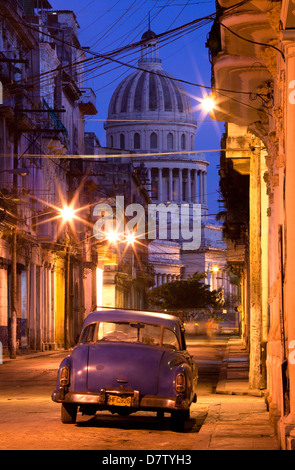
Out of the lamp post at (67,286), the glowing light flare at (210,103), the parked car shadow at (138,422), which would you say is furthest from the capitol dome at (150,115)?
the parked car shadow at (138,422)

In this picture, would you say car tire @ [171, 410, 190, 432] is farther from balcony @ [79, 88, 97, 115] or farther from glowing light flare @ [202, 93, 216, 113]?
balcony @ [79, 88, 97, 115]

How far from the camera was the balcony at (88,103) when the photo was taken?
73938 millimetres

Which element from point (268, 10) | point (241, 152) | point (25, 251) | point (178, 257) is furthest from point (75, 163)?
point (178, 257)

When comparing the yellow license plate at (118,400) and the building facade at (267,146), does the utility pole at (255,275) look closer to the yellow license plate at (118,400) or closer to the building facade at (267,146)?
the building facade at (267,146)

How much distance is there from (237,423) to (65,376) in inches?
100.0

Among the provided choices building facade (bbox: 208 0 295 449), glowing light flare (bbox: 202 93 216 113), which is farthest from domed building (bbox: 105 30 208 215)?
glowing light flare (bbox: 202 93 216 113)

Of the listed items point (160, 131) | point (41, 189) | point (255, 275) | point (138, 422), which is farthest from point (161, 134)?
point (138, 422)

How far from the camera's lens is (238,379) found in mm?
25328

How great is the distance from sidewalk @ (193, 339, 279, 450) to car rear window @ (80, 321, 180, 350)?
1329mm

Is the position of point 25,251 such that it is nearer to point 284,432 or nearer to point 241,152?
point 241,152

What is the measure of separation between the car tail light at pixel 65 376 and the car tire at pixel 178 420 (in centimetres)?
148

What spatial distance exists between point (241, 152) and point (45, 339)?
28334 millimetres

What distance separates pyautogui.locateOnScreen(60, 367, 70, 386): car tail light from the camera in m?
13.5

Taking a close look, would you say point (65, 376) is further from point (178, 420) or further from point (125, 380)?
point (178, 420)
